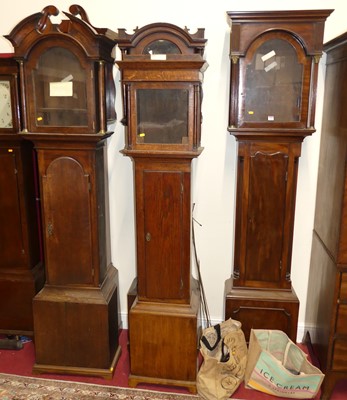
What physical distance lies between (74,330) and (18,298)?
1.66 ft

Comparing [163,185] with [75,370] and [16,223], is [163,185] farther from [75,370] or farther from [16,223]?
[75,370]

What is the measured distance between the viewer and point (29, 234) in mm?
2713

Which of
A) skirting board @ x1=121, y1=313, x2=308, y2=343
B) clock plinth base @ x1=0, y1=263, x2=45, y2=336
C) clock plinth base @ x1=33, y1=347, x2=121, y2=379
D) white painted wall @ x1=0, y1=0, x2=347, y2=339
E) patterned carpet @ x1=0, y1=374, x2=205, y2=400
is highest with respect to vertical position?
white painted wall @ x1=0, y1=0, x2=347, y2=339

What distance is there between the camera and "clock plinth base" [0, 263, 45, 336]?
2.74 metres

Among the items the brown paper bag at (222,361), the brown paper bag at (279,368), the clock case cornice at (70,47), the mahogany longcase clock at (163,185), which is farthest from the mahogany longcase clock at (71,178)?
the brown paper bag at (279,368)

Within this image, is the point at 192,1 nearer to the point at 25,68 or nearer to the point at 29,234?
the point at 25,68

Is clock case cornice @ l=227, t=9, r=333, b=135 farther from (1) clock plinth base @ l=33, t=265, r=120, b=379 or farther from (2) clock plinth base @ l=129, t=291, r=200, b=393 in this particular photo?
(1) clock plinth base @ l=33, t=265, r=120, b=379

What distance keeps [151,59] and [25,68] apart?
0.70 meters

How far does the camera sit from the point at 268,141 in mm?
2383

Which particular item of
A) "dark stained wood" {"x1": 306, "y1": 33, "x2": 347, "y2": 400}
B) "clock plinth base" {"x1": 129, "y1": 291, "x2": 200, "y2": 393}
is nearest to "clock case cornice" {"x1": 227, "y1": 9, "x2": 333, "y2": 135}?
"dark stained wood" {"x1": 306, "y1": 33, "x2": 347, "y2": 400}

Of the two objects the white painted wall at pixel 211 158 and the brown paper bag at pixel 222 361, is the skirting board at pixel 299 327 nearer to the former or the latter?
the white painted wall at pixel 211 158

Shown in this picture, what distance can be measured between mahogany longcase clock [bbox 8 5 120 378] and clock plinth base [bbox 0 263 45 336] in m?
0.26

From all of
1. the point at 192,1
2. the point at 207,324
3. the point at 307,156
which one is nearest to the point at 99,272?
the point at 207,324

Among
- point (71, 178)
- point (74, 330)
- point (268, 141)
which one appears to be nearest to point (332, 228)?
point (268, 141)
